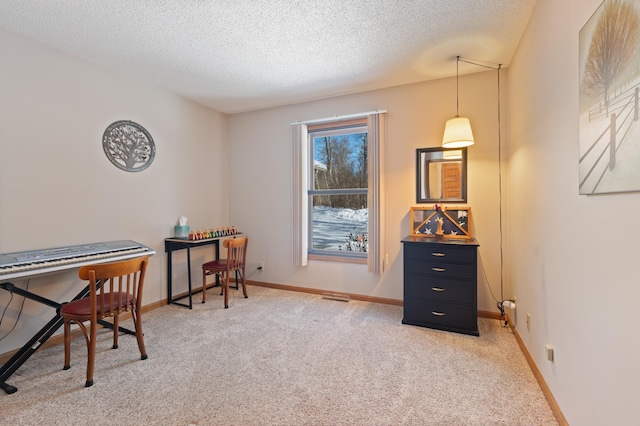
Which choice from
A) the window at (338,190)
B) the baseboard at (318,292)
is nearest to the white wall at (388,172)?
the baseboard at (318,292)

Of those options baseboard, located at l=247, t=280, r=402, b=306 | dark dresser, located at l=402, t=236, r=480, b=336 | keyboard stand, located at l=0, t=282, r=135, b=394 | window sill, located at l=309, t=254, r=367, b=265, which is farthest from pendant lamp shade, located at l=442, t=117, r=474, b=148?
keyboard stand, located at l=0, t=282, r=135, b=394

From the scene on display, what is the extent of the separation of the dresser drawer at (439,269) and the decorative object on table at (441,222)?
496 mm

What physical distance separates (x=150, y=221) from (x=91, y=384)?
5.99 feet

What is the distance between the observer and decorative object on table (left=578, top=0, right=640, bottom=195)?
0.98 metres

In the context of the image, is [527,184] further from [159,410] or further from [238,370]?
[159,410]

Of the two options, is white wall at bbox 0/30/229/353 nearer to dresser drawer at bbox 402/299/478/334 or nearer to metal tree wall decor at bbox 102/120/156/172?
metal tree wall decor at bbox 102/120/156/172

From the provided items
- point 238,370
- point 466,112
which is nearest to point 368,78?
point 466,112

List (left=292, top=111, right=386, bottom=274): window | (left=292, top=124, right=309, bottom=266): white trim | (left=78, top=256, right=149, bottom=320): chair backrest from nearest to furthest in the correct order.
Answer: (left=78, top=256, right=149, bottom=320): chair backrest
(left=292, top=111, right=386, bottom=274): window
(left=292, top=124, right=309, bottom=266): white trim

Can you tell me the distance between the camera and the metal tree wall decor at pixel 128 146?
2928 millimetres

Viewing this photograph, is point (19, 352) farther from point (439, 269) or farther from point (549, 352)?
point (549, 352)

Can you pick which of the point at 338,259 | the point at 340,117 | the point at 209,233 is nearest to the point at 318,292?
the point at 338,259

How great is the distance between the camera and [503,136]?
9.76 ft

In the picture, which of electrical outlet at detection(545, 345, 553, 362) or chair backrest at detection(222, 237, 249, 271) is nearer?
electrical outlet at detection(545, 345, 553, 362)

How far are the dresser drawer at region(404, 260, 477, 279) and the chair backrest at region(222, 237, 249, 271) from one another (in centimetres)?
195
